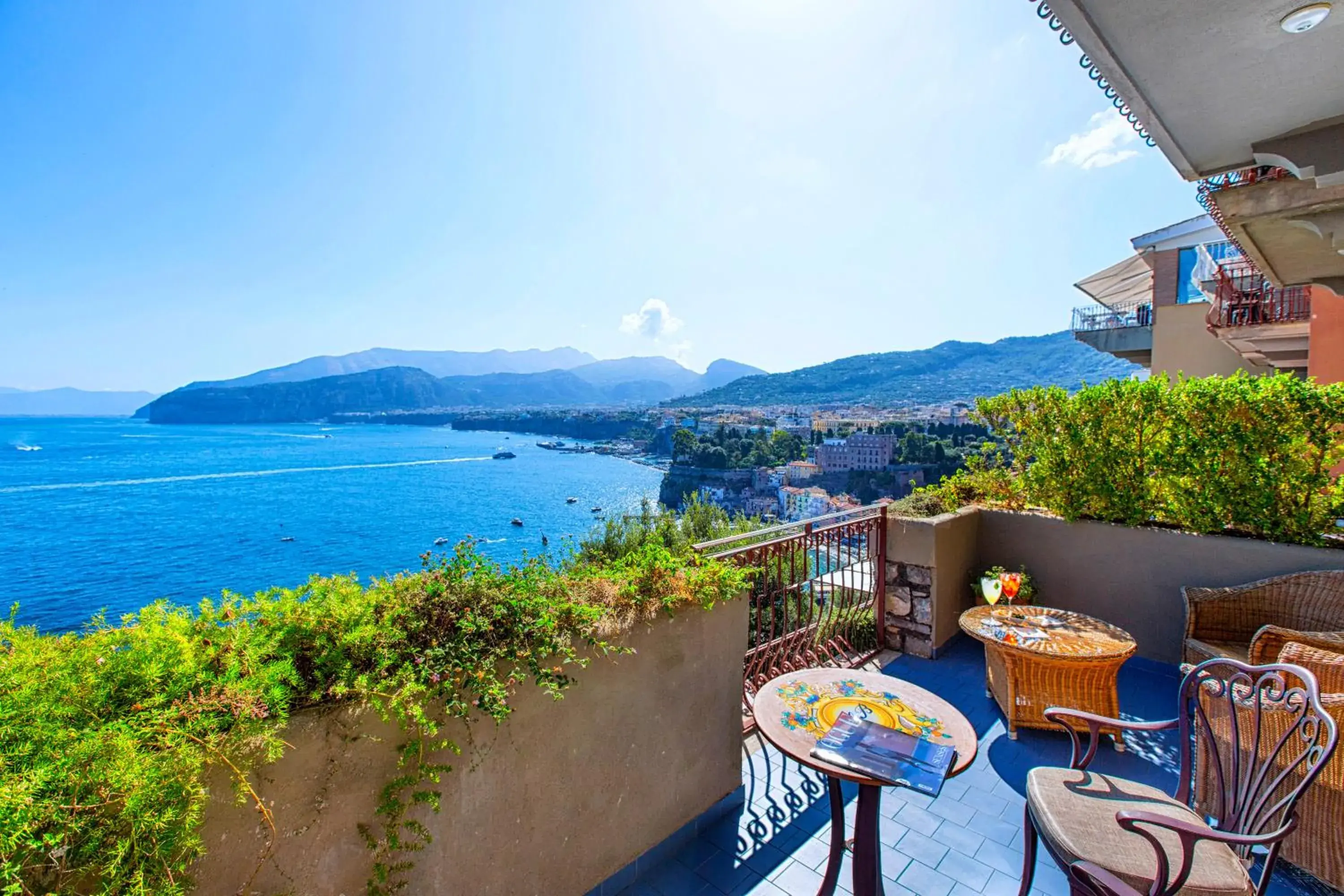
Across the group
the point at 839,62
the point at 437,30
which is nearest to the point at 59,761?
the point at 839,62

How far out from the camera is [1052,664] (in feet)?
9.61

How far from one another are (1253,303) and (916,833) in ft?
28.2

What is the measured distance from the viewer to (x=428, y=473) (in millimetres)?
49719

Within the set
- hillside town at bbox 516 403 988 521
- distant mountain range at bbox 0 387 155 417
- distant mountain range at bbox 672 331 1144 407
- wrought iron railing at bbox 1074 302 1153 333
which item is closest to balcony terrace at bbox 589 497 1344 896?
hillside town at bbox 516 403 988 521

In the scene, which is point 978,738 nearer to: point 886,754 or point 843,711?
point 843,711

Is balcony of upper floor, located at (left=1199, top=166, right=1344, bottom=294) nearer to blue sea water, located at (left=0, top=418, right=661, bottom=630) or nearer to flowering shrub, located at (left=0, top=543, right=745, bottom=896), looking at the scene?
flowering shrub, located at (left=0, top=543, right=745, bottom=896)

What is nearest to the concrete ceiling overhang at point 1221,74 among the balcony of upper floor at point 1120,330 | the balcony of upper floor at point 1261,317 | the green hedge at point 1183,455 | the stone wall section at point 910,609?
the green hedge at point 1183,455

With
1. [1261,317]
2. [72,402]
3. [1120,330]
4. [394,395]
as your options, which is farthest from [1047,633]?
[72,402]

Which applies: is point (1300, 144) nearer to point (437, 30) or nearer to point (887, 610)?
point (887, 610)

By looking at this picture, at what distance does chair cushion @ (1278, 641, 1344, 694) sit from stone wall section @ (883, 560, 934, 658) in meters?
1.79

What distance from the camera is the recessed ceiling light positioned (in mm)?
1605

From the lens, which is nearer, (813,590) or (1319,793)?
(1319,793)

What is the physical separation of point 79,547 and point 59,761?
141 ft

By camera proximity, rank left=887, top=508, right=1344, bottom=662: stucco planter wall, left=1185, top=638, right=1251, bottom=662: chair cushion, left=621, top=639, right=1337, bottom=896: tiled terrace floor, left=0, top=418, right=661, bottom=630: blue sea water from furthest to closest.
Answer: left=0, top=418, right=661, bottom=630: blue sea water → left=887, top=508, right=1344, bottom=662: stucco planter wall → left=1185, top=638, right=1251, bottom=662: chair cushion → left=621, top=639, right=1337, bottom=896: tiled terrace floor
